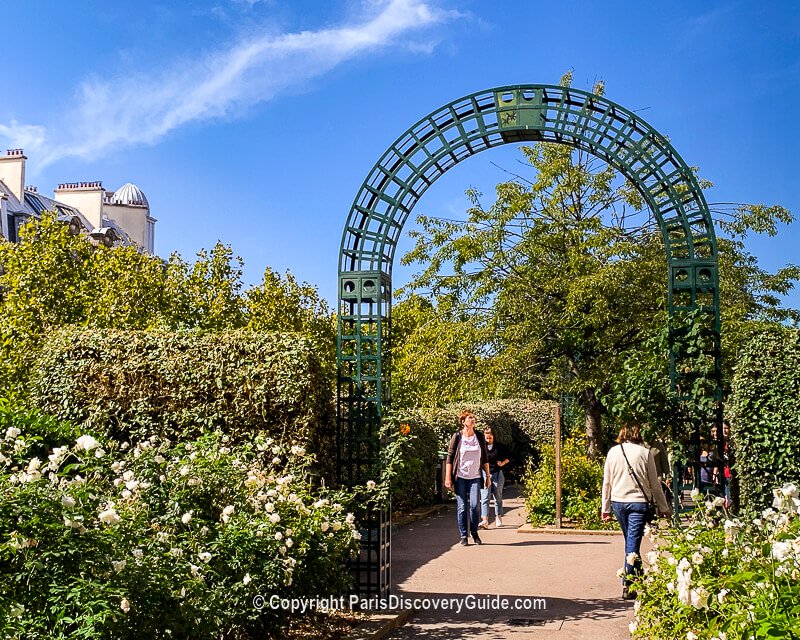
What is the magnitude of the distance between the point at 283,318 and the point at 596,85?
34.9ft

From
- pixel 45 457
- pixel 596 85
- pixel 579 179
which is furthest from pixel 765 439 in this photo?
pixel 596 85

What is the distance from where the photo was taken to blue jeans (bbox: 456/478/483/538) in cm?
1150

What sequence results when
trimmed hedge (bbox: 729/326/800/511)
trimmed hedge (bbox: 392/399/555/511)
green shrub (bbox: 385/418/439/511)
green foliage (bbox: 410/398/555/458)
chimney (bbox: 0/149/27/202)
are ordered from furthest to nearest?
1. chimney (bbox: 0/149/27/202)
2. green foliage (bbox: 410/398/555/458)
3. trimmed hedge (bbox: 392/399/555/511)
4. green shrub (bbox: 385/418/439/511)
5. trimmed hedge (bbox: 729/326/800/511)

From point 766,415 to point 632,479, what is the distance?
141 cm

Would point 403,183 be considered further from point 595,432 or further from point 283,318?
point 595,432

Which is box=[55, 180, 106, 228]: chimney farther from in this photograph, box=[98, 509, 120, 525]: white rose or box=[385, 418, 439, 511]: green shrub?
box=[98, 509, 120, 525]: white rose

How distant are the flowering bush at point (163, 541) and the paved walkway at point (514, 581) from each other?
1.26 metres

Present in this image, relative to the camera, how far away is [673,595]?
543 cm

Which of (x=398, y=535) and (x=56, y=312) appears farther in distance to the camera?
(x=56, y=312)

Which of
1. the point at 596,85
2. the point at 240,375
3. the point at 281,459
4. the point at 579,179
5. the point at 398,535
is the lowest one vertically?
the point at 398,535

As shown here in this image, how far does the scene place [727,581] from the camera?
399cm

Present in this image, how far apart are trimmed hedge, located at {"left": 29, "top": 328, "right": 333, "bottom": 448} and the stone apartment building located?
2108 cm
